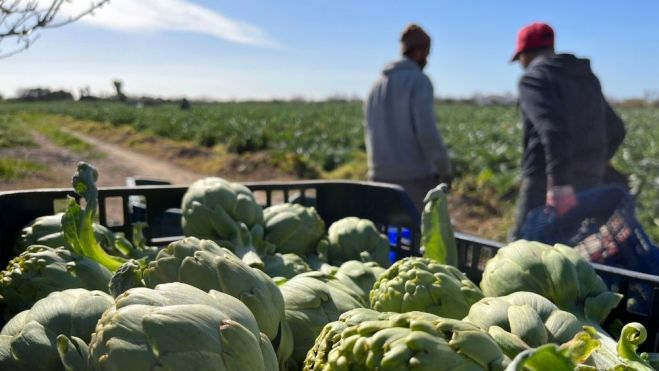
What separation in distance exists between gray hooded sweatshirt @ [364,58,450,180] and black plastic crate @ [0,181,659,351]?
4.93 ft

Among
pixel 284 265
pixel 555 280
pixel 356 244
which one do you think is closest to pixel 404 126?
pixel 356 244

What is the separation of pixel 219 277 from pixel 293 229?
0.88 metres

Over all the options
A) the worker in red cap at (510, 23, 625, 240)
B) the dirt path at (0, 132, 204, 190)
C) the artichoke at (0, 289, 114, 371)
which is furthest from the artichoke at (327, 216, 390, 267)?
the dirt path at (0, 132, 204, 190)

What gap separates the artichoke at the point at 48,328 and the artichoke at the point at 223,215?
0.70 meters

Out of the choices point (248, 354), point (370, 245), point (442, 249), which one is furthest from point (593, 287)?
point (248, 354)

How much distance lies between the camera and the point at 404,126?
156 inches

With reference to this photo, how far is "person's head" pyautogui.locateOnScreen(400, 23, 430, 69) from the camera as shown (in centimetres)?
397

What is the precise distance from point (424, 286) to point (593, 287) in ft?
1.45

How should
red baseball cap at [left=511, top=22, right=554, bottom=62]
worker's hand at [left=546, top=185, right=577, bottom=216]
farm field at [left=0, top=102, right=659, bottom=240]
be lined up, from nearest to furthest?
worker's hand at [left=546, top=185, right=577, bottom=216] → red baseball cap at [left=511, top=22, right=554, bottom=62] → farm field at [left=0, top=102, right=659, bottom=240]

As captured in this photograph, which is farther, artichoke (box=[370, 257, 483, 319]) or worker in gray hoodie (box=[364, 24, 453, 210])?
worker in gray hoodie (box=[364, 24, 453, 210])

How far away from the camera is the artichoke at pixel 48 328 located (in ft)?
3.45

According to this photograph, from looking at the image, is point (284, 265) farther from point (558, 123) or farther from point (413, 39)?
point (413, 39)

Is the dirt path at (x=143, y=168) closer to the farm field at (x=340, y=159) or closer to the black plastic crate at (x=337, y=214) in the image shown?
the farm field at (x=340, y=159)

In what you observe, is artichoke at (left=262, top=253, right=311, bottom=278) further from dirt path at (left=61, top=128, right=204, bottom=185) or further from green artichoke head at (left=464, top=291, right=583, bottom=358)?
dirt path at (left=61, top=128, right=204, bottom=185)
